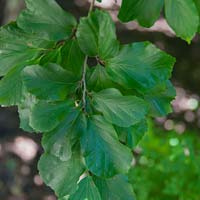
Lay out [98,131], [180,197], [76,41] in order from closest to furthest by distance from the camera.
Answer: [98,131], [76,41], [180,197]

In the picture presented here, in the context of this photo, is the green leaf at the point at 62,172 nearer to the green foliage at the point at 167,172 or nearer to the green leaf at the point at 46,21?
the green leaf at the point at 46,21

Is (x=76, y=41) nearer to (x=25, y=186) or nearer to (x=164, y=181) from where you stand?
(x=164, y=181)

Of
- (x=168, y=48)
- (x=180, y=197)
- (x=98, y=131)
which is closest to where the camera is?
(x=98, y=131)

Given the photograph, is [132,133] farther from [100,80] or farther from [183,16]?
[183,16]

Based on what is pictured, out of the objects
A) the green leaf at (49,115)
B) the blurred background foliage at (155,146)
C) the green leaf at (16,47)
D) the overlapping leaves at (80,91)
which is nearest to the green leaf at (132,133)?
the overlapping leaves at (80,91)

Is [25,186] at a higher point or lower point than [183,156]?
lower

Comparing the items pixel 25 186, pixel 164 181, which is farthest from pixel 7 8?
pixel 164 181

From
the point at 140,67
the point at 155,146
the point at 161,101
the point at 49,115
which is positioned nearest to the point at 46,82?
the point at 49,115

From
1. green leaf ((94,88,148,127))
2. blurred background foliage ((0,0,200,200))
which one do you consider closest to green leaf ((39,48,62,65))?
green leaf ((94,88,148,127))
